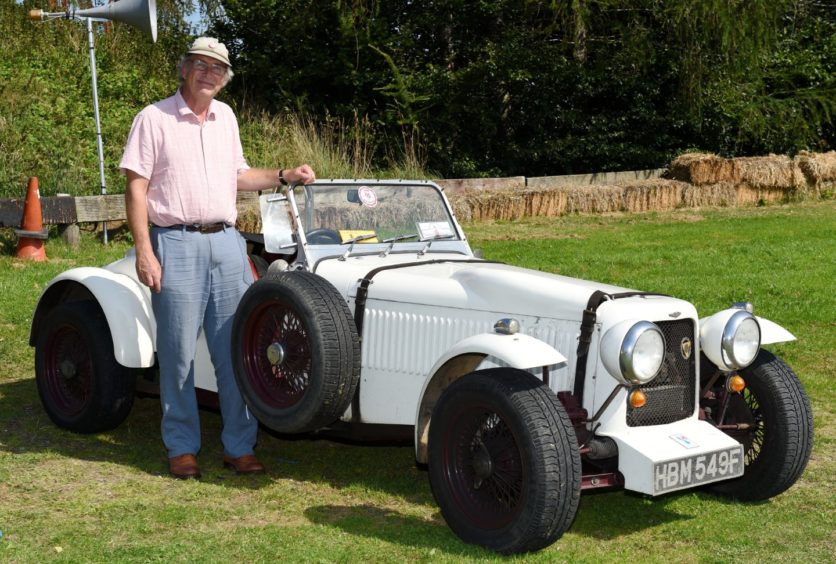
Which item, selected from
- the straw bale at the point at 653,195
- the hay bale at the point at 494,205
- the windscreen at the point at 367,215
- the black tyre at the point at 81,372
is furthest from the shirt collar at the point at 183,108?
the straw bale at the point at 653,195

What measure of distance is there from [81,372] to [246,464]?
1367 millimetres

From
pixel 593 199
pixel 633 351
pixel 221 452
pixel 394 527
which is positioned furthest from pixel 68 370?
pixel 593 199

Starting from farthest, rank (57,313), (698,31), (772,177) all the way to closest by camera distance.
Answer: (698,31) < (772,177) < (57,313)

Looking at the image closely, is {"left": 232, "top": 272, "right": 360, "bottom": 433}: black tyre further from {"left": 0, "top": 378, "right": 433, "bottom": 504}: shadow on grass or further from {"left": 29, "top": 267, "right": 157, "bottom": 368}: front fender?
{"left": 29, "top": 267, "right": 157, "bottom": 368}: front fender

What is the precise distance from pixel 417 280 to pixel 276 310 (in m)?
0.72

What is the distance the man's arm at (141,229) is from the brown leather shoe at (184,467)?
91cm

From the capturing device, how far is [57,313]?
6.23m

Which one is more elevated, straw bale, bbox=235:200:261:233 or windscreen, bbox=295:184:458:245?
windscreen, bbox=295:184:458:245

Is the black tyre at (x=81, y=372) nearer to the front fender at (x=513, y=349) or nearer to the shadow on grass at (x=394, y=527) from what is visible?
the shadow on grass at (x=394, y=527)

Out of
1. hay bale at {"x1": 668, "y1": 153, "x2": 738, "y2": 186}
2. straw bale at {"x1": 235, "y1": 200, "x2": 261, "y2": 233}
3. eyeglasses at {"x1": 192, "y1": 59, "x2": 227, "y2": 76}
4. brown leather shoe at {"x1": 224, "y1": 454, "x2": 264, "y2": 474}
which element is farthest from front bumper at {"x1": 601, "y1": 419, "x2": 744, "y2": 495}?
hay bale at {"x1": 668, "y1": 153, "x2": 738, "y2": 186}

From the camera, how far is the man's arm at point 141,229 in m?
5.18

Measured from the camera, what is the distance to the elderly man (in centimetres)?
527

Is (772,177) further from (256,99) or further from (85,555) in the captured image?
(85,555)

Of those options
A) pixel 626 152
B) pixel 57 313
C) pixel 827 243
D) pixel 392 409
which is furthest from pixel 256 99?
pixel 392 409
